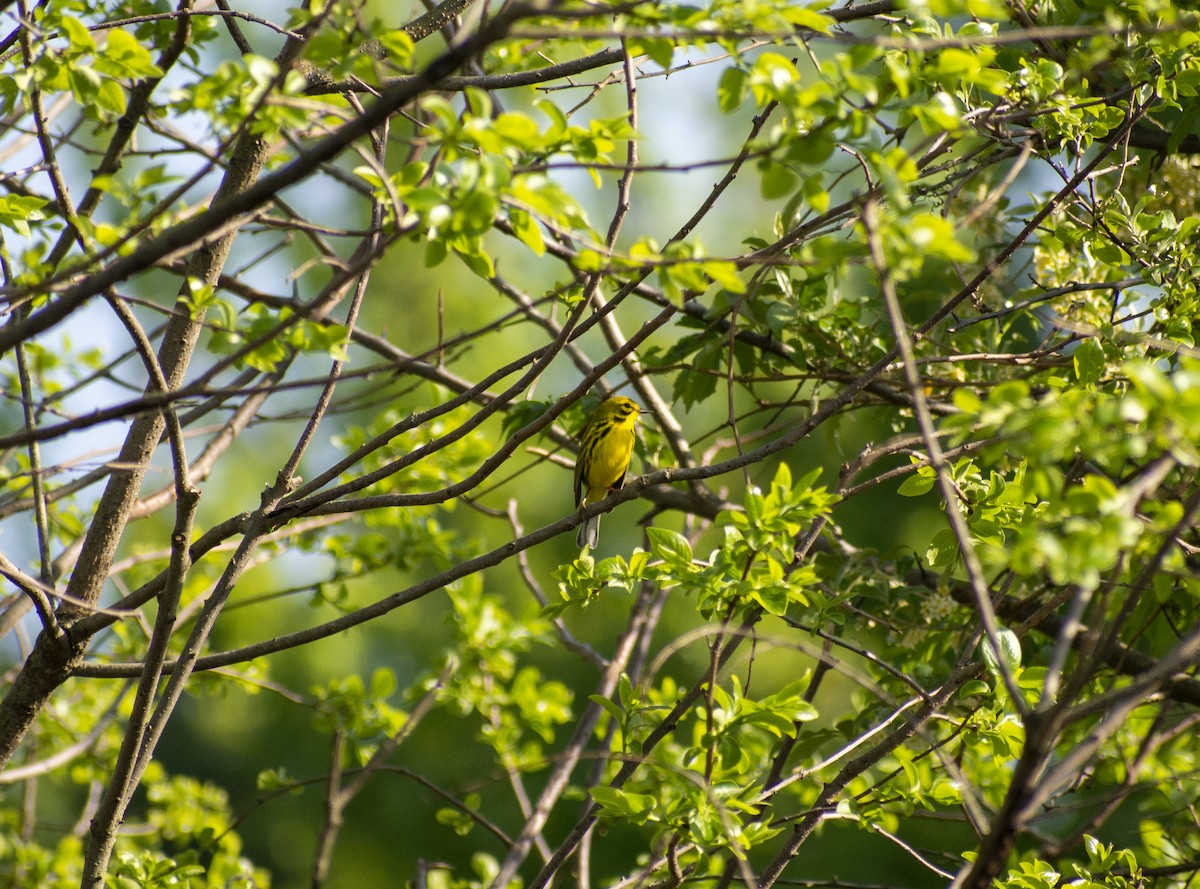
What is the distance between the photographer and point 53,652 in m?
2.80

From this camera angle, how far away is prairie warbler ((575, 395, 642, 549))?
19.3 feet

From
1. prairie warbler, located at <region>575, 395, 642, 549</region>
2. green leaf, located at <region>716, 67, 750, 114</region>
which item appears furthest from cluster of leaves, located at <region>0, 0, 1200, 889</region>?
prairie warbler, located at <region>575, 395, 642, 549</region>

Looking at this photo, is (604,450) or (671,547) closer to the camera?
(671,547)

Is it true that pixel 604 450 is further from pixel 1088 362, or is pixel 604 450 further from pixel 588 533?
pixel 1088 362

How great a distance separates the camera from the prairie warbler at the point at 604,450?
5.88m

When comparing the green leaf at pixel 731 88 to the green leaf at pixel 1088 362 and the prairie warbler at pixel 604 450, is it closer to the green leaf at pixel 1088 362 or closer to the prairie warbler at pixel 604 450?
the green leaf at pixel 1088 362

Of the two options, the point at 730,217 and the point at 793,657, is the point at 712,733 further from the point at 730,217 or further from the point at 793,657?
the point at 730,217

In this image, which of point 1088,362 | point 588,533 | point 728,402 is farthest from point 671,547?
point 588,533

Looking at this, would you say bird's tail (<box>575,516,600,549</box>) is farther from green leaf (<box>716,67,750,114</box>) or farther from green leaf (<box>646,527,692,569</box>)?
green leaf (<box>716,67,750,114</box>)

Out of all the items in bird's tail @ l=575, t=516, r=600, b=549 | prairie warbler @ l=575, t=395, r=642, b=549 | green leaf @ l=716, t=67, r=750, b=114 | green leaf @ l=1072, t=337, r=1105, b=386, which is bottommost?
bird's tail @ l=575, t=516, r=600, b=549

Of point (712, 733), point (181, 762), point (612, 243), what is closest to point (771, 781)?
point (712, 733)

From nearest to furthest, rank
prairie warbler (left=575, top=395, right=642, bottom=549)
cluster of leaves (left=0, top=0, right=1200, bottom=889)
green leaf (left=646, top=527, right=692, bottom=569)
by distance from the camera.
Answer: cluster of leaves (left=0, top=0, right=1200, bottom=889) → green leaf (left=646, top=527, right=692, bottom=569) → prairie warbler (left=575, top=395, right=642, bottom=549)

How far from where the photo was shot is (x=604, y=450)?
240 inches

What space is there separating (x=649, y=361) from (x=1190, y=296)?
175cm
